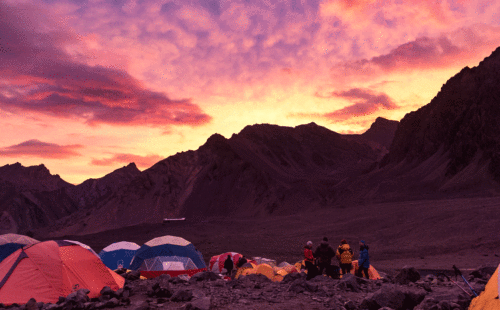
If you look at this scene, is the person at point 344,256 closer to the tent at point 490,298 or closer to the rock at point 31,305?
the tent at point 490,298

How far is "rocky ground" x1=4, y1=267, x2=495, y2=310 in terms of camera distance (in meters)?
7.78

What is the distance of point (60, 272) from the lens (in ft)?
34.9

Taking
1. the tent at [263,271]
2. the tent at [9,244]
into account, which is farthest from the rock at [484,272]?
the tent at [9,244]

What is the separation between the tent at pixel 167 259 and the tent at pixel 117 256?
15.7ft

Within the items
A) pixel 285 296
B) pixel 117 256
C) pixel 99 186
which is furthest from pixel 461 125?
pixel 99 186

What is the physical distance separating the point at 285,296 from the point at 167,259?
9.27m

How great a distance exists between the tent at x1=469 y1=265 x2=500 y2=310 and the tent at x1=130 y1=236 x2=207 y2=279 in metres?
13.6

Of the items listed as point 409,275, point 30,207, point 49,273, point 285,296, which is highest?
point 30,207

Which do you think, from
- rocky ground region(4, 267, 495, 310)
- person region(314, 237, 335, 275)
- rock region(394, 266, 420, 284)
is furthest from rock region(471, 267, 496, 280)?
person region(314, 237, 335, 275)

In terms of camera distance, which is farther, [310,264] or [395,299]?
[310,264]

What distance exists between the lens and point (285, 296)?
33.3 feet

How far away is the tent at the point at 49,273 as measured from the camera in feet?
33.0

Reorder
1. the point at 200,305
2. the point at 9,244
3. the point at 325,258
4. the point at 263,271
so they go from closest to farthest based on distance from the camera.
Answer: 1. the point at 200,305
2. the point at 325,258
3. the point at 9,244
4. the point at 263,271

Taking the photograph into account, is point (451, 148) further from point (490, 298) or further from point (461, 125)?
point (490, 298)
